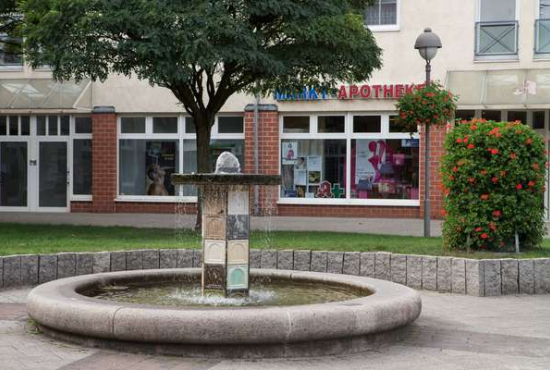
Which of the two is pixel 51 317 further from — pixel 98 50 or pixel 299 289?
pixel 98 50

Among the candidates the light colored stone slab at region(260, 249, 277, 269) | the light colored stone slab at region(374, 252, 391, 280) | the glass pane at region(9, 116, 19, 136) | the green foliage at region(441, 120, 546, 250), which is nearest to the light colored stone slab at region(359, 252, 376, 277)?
the light colored stone slab at region(374, 252, 391, 280)

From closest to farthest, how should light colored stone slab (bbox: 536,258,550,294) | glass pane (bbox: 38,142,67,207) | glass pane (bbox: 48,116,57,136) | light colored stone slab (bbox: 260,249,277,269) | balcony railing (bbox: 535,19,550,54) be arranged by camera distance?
light colored stone slab (bbox: 536,258,550,294), light colored stone slab (bbox: 260,249,277,269), balcony railing (bbox: 535,19,550,54), glass pane (bbox: 48,116,57,136), glass pane (bbox: 38,142,67,207)

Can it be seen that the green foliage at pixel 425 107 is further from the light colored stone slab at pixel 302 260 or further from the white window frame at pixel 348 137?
the white window frame at pixel 348 137

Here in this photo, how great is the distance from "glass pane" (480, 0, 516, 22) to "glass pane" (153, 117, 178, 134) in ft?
29.0

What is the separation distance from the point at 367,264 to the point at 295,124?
13605 millimetres

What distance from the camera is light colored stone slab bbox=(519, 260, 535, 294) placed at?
407 inches

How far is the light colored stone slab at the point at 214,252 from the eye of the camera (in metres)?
8.41

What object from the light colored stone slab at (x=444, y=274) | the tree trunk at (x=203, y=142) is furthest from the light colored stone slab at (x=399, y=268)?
A: the tree trunk at (x=203, y=142)

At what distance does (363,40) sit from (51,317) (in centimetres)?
1032

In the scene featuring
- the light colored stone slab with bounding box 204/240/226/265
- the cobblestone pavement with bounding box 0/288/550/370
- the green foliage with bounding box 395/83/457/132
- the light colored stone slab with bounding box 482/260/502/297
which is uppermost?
the green foliage with bounding box 395/83/457/132

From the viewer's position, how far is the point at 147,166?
25766 millimetres

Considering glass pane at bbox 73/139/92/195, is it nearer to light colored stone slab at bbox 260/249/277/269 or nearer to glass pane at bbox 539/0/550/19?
glass pane at bbox 539/0/550/19

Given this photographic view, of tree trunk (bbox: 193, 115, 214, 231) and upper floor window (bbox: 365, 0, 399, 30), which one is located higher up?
upper floor window (bbox: 365, 0, 399, 30)

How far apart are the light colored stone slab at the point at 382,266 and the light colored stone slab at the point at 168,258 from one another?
2.53 metres
